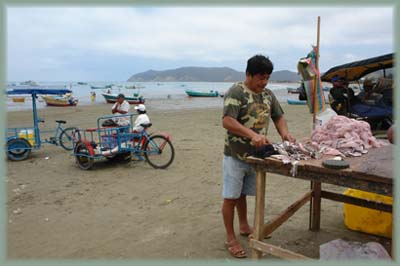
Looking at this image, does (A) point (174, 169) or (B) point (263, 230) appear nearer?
(B) point (263, 230)

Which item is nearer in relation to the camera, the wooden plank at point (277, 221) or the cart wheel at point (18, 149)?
the wooden plank at point (277, 221)

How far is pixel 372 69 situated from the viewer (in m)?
9.73

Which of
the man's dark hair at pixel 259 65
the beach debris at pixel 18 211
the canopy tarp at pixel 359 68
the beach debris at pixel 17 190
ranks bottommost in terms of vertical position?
the beach debris at pixel 18 211

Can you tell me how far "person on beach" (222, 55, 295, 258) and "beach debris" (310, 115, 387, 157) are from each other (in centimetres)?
36

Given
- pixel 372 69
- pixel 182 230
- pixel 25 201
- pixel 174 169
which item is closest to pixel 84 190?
pixel 25 201

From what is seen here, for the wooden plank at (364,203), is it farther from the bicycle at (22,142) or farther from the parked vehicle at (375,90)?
the parked vehicle at (375,90)

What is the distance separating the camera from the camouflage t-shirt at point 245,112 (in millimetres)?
2962

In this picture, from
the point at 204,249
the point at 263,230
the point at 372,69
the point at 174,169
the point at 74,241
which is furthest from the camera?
the point at 372,69

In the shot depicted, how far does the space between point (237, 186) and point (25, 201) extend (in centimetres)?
374

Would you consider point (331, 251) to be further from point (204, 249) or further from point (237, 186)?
point (204, 249)

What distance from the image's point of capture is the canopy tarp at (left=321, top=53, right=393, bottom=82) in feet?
28.2

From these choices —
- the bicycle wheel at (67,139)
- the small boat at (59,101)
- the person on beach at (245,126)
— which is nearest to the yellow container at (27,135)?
the bicycle wheel at (67,139)

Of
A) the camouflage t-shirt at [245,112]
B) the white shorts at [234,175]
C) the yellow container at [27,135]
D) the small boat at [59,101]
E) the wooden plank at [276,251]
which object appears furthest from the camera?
the small boat at [59,101]

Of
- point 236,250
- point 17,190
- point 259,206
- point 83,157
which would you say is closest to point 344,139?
point 259,206
